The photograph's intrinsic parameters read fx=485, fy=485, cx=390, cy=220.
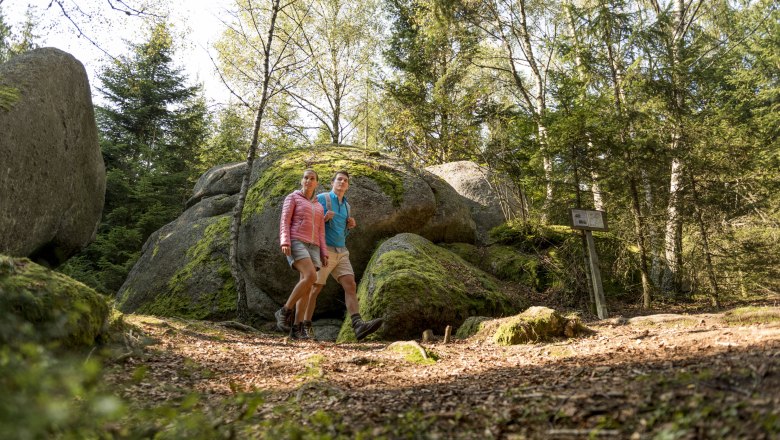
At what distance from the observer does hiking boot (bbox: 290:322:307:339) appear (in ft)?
23.1

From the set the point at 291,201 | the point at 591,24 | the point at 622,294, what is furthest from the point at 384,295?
the point at 591,24

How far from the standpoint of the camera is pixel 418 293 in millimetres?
7188

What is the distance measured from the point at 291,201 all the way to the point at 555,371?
14.3ft

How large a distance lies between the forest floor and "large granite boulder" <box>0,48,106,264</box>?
12.4ft

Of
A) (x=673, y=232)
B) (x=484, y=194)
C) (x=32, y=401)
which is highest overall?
(x=484, y=194)

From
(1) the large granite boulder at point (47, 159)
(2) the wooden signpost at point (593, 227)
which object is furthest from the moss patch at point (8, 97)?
(2) the wooden signpost at point (593, 227)

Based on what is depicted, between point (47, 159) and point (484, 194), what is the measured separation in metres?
10.2

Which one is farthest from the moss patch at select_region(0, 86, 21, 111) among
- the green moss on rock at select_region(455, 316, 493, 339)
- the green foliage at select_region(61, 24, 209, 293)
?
the green moss on rock at select_region(455, 316, 493, 339)

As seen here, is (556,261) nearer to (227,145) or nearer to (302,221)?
(302,221)

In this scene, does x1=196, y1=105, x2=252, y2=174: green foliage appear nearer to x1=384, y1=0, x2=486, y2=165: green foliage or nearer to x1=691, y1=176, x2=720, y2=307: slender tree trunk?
x1=384, y1=0, x2=486, y2=165: green foliage

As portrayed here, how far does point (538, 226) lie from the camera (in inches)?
450

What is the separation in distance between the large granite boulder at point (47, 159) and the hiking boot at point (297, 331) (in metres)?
4.73

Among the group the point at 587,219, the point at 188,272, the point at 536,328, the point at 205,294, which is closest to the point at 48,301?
the point at 536,328

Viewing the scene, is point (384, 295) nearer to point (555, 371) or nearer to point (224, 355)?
point (224, 355)
